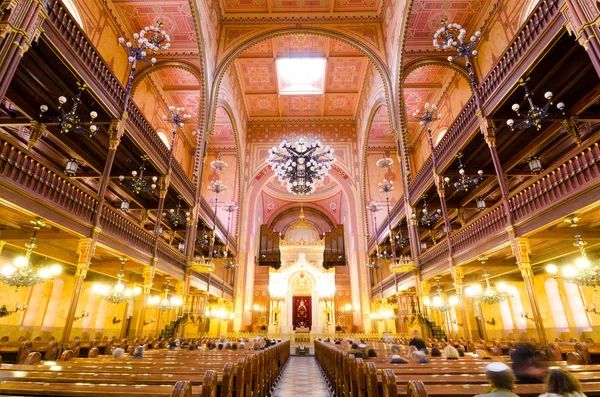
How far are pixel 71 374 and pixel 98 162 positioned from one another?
11.7 meters

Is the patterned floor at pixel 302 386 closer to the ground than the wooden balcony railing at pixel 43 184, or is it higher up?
closer to the ground

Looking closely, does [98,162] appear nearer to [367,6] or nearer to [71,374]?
[71,374]

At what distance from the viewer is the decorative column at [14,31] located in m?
5.05

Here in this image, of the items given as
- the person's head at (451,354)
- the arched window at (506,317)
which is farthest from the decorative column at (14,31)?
the arched window at (506,317)

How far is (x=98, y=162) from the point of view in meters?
12.8

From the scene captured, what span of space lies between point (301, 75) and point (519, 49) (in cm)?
1515

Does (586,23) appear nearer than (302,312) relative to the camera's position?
Yes

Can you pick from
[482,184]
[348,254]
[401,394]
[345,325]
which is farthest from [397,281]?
[401,394]

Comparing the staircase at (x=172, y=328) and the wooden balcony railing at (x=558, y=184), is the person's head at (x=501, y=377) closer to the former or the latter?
the wooden balcony railing at (x=558, y=184)

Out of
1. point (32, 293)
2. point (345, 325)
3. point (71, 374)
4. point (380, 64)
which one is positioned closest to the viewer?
point (71, 374)

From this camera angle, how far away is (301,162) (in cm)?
1188

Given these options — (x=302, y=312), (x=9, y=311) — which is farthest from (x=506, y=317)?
(x=9, y=311)

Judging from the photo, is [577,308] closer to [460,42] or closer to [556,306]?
[556,306]

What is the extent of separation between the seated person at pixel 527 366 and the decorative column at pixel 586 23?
5085mm
